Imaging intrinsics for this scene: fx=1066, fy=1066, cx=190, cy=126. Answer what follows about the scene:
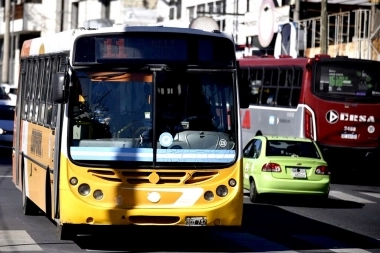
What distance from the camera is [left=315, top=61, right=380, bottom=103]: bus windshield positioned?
27.3m

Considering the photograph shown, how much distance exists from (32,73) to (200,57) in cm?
435

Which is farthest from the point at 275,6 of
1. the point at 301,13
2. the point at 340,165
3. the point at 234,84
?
the point at 234,84

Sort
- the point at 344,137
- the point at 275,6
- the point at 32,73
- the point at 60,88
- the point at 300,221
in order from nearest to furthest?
the point at 60,88 → the point at 32,73 → the point at 300,221 → the point at 344,137 → the point at 275,6

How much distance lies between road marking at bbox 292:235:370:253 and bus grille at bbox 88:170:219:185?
2.46m

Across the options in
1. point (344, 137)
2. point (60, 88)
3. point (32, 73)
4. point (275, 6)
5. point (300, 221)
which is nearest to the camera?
point (60, 88)

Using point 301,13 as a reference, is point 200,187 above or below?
below

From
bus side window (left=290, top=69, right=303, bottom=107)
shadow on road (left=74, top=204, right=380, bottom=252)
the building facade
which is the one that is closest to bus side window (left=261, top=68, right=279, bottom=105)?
bus side window (left=290, top=69, right=303, bottom=107)

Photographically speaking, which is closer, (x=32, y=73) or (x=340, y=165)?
(x=32, y=73)

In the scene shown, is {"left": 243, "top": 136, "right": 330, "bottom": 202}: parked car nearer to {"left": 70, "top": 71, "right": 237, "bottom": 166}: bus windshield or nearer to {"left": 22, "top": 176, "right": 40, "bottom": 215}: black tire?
{"left": 22, "top": 176, "right": 40, "bottom": 215}: black tire

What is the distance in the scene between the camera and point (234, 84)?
12.7 m

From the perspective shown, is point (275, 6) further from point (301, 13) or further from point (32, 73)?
point (32, 73)

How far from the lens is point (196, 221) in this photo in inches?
483

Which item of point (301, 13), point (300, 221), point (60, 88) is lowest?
point (300, 221)

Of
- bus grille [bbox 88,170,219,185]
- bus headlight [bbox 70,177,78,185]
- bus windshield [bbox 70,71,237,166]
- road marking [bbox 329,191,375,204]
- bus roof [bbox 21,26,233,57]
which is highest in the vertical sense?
bus roof [bbox 21,26,233,57]
